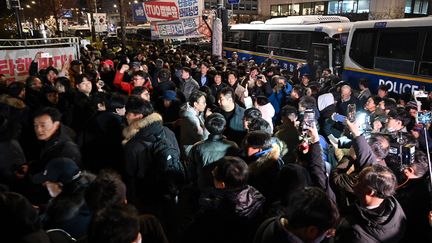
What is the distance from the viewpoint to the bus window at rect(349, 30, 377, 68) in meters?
10.7

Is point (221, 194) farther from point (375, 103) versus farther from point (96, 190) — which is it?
point (375, 103)

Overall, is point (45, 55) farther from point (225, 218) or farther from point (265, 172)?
point (225, 218)

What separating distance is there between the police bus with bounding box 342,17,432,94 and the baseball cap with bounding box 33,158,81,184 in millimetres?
8983

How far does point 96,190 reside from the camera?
2.42 m

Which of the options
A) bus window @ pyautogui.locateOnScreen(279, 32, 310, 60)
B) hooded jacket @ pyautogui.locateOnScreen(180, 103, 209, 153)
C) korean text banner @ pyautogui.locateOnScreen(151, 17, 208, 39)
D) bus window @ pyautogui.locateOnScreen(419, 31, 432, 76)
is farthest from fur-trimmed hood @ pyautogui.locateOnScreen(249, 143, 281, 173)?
bus window @ pyautogui.locateOnScreen(279, 32, 310, 60)

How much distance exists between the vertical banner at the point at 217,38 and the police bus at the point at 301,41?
382 cm

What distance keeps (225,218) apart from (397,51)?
9392mm

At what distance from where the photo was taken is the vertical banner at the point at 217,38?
11.0 meters

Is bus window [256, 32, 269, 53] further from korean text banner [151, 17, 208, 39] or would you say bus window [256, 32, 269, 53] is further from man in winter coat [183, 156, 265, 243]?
man in winter coat [183, 156, 265, 243]

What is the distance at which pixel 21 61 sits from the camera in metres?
9.89

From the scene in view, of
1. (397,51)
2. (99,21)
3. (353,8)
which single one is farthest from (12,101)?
(353,8)

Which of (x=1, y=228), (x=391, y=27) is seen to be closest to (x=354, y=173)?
(x=1, y=228)

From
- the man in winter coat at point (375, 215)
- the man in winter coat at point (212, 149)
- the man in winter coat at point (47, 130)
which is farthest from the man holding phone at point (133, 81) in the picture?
the man in winter coat at point (375, 215)

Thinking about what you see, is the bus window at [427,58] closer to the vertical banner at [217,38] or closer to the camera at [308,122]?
the vertical banner at [217,38]
